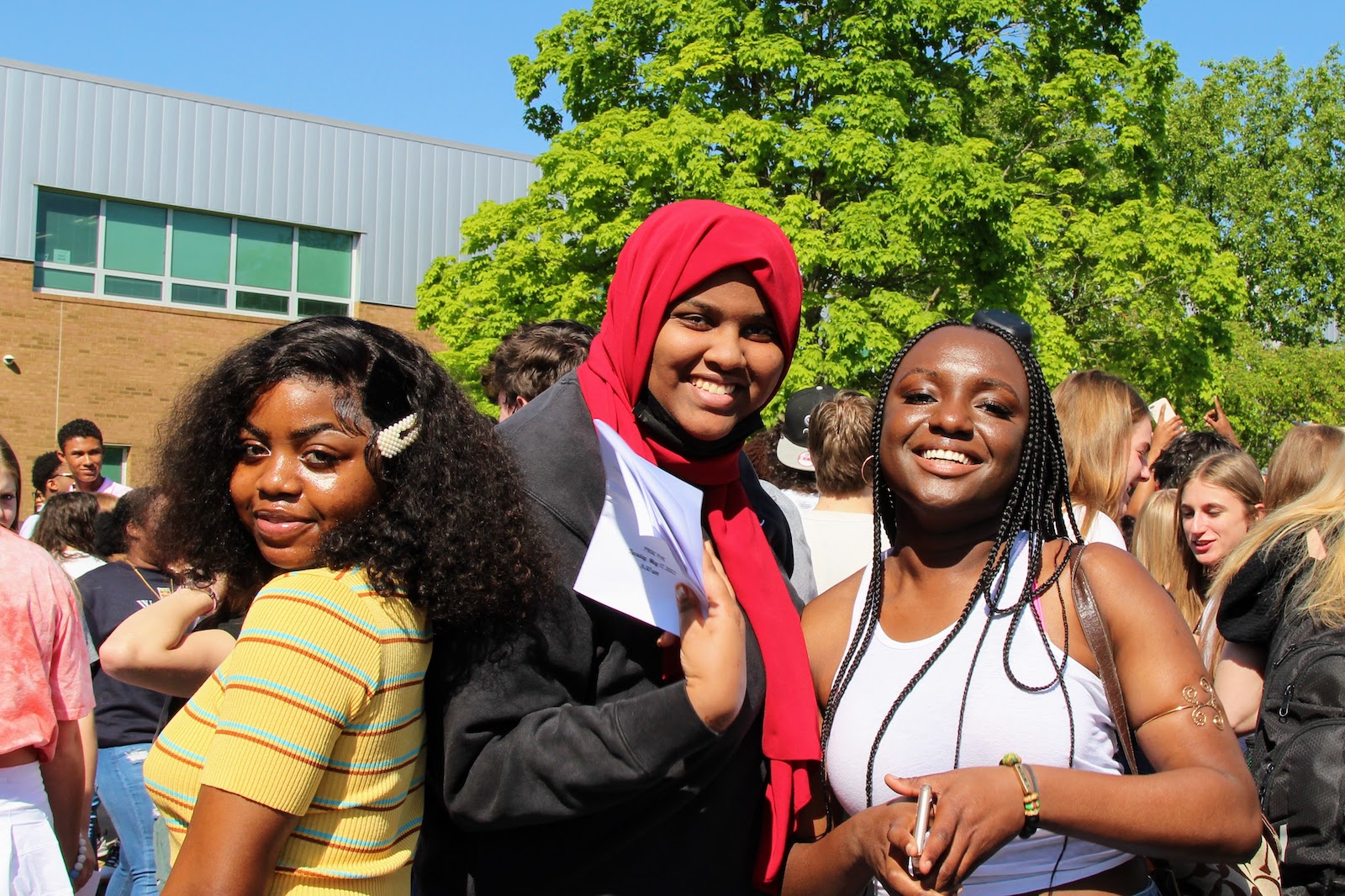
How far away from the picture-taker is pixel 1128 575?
6.47 ft

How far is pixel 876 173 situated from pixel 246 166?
12.3 m

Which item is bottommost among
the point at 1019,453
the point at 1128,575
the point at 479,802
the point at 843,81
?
the point at 479,802

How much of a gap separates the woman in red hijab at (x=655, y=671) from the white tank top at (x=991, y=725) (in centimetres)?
11

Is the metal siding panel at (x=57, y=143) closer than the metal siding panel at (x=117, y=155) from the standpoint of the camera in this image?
Yes

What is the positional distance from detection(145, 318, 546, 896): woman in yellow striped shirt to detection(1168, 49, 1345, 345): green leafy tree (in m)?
33.4

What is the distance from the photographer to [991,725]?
1965mm

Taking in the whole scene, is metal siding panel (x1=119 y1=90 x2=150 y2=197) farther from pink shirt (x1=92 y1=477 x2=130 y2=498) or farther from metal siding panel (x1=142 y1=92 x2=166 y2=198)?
pink shirt (x1=92 y1=477 x2=130 y2=498)

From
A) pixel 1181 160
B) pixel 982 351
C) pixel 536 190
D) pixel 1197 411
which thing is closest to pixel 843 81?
pixel 536 190

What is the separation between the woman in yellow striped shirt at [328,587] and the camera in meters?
1.60

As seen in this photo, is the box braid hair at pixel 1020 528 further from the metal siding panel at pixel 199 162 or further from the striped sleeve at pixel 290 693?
the metal siding panel at pixel 199 162

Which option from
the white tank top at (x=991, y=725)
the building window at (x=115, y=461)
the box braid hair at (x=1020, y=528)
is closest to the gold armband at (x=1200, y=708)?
the white tank top at (x=991, y=725)

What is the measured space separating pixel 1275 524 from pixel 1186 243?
15.2 meters

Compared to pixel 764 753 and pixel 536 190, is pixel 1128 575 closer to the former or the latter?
pixel 764 753

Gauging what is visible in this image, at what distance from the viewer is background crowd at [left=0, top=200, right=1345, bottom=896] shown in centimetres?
168
